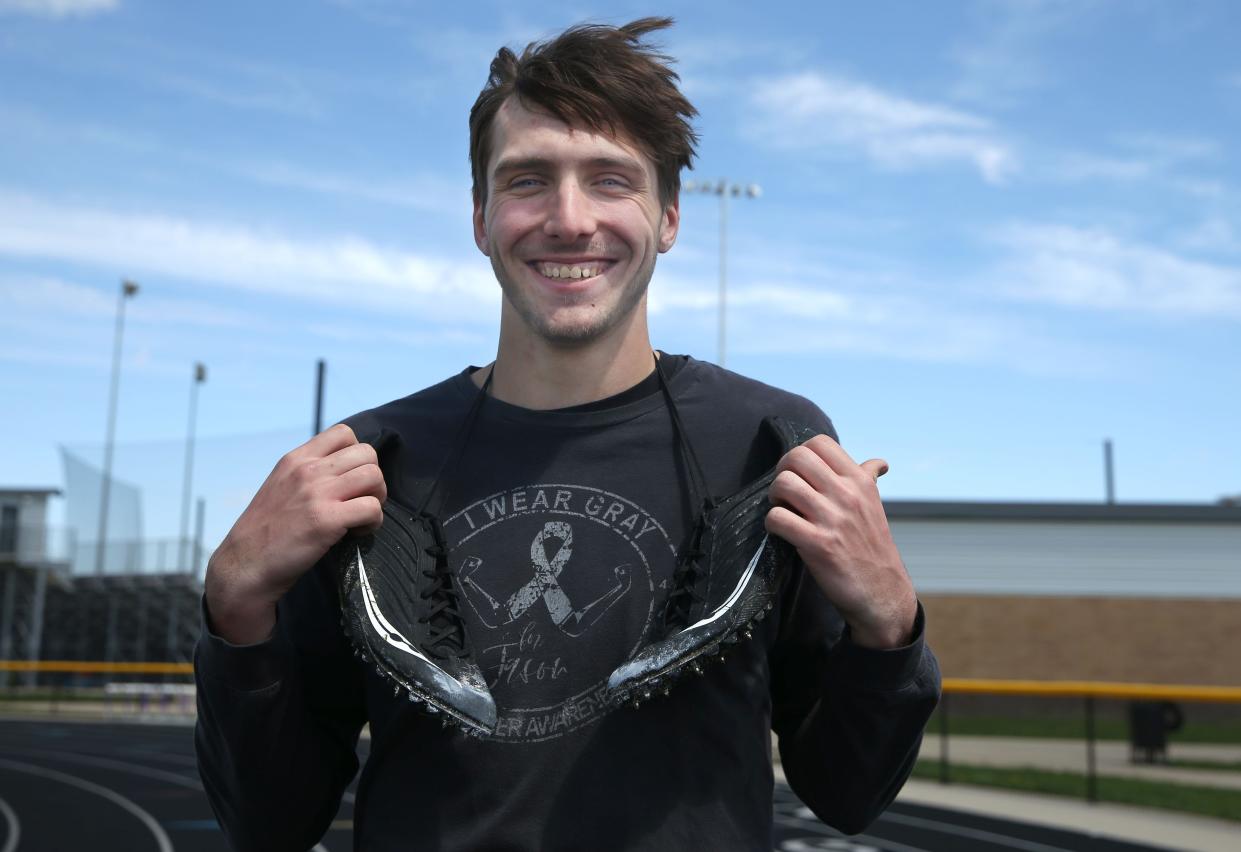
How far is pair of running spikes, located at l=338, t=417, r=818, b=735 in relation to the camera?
168 centimetres

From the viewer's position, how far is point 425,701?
1678mm

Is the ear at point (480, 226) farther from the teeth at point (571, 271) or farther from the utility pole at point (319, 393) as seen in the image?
the utility pole at point (319, 393)

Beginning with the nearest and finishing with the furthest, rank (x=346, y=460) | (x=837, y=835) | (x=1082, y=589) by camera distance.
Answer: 1. (x=346, y=460)
2. (x=837, y=835)
3. (x=1082, y=589)

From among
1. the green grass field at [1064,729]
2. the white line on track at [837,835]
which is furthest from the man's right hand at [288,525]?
the green grass field at [1064,729]

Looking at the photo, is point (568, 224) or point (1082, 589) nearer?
point (568, 224)

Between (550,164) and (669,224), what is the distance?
0.82 feet

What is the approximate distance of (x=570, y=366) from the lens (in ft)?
6.49

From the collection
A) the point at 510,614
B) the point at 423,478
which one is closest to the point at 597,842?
the point at 510,614

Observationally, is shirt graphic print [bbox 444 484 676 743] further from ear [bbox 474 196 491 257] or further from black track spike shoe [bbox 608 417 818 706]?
ear [bbox 474 196 491 257]

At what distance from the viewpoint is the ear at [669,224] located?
2002 millimetres

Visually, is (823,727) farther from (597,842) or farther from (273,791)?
(273,791)

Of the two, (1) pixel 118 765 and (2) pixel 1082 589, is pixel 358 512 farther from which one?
(2) pixel 1082 589

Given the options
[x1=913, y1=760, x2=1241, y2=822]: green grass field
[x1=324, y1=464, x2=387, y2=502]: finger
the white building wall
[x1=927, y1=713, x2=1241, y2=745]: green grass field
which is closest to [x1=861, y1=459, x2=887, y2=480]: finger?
[x1=324, y1=464, x2=387, y2=502]: finger

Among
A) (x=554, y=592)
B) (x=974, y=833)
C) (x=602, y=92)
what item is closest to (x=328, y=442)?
(x=554, y=592)
